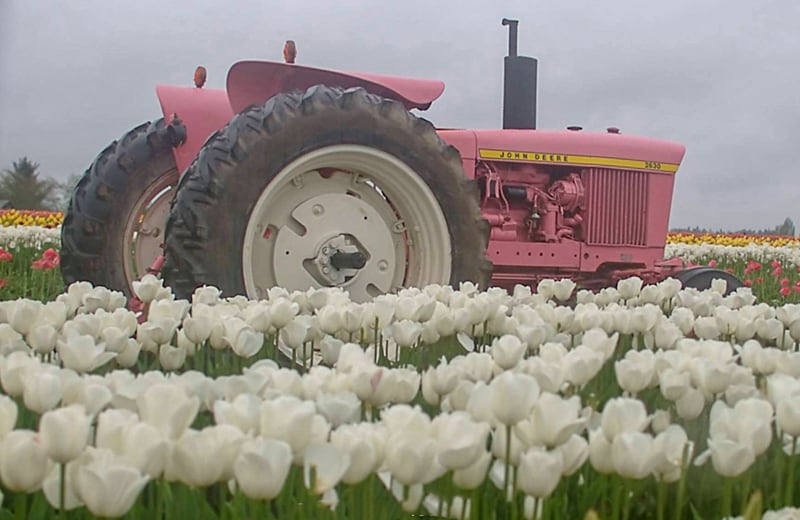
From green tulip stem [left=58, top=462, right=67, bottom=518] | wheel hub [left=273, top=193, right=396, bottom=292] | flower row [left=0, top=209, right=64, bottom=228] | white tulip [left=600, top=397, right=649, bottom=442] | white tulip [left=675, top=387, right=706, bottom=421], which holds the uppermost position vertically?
flower row [left=0, top=209, right=64, bottom=228]

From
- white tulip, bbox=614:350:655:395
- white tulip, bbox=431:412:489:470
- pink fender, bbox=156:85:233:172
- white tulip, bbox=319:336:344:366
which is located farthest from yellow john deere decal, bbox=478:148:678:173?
white tulip, bbox=431:412:489:470

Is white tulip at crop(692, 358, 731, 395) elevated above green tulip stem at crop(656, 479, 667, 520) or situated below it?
above

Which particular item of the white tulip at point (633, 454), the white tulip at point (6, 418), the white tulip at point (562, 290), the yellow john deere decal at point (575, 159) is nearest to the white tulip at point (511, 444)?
the white tulip at point (633, 454)

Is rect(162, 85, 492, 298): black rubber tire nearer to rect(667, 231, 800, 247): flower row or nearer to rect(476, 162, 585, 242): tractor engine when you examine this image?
rect(476, 162, 585, 242): tractor engine

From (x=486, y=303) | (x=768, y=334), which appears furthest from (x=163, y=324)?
(x=768, y=334)

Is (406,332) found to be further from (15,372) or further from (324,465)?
(324,465)

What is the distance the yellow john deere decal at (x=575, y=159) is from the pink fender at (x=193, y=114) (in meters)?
1.34

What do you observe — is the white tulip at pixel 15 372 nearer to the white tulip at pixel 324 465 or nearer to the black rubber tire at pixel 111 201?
the white tulip at pixel 324 465

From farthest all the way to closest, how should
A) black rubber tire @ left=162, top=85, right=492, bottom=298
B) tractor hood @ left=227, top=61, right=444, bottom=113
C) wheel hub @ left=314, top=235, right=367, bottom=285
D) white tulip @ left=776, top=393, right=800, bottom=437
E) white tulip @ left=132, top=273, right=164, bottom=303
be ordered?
tractor hood @ left=227, top=61, right=444, bottom=113
wheel hub @ left=314, top=235, right=367, bottom=285
black rubber tire @ left=162, top=85, right=492, bottom=298
white tulip @ left=132, top=273, right=164, bottom=303
white tulip @ left=776, top=393, right=800, bottom=437

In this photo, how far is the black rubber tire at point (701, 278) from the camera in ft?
14.7

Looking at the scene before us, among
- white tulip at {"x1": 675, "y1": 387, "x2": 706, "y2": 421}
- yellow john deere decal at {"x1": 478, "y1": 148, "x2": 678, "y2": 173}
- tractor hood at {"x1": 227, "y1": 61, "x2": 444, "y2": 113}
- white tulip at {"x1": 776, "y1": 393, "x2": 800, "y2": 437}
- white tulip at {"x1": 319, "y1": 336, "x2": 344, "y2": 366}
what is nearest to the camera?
white tulip at {"x1": 776, "y1": 393, "x2": 800, "y2": 437}

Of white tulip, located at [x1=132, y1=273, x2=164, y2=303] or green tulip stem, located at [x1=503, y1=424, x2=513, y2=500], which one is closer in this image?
green tulip stem, located at [x1=503, y1=424, x2=513, y2=500]

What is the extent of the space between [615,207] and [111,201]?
2.71m

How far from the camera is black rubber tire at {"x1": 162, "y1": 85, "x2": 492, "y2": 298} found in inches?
113
